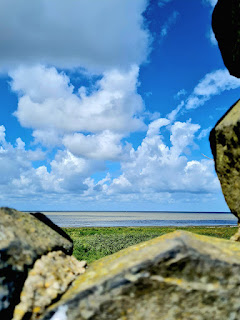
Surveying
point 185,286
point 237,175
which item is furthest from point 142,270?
point 237,175

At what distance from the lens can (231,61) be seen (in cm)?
844

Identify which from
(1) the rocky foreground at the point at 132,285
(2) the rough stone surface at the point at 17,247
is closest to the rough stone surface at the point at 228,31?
(1) the rocky foreground at the point at 132,285

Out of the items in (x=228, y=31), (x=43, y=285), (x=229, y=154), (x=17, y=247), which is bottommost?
(x=43, y=285)

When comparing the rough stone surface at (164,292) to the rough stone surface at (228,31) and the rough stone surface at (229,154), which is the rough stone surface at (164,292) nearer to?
the rough stone surface at (229,154)

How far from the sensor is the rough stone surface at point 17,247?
4.63 metres

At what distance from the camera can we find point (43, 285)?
486 centimetres

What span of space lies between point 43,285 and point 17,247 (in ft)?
2.81

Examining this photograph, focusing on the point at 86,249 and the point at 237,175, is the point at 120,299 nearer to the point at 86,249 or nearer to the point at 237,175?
the point at 237,175

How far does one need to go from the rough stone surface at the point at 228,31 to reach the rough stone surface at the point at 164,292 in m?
6.19

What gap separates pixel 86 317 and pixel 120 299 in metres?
0.63

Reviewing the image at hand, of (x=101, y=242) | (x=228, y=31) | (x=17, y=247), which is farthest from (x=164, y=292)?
(x=101, y=242)

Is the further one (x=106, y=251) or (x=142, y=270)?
(x=106, y=251)

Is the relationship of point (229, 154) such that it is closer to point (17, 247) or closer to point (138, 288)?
point (138, 288)

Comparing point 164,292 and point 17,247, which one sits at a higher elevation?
point 17,247
